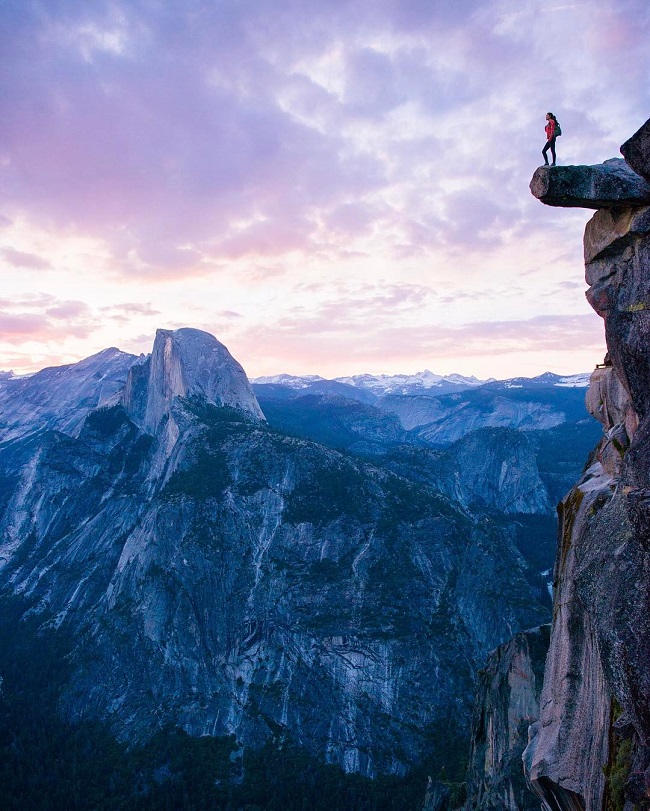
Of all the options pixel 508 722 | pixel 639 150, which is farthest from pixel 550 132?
pixel 508 722

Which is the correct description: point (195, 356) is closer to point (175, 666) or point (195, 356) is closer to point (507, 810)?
point (175, 666)

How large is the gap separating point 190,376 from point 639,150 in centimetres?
17100

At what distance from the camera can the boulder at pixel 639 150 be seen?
1798 centimetres

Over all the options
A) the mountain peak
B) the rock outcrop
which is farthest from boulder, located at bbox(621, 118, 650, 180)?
the mountain peak

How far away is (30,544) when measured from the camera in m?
177

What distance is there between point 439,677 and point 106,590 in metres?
96.2

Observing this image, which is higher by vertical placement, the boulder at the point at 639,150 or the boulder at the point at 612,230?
the boulder at the point at 639,150

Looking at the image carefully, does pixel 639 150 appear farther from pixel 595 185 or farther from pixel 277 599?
pixel 277 599

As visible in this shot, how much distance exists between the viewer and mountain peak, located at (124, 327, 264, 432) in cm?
17862

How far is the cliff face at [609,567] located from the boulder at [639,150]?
0.04m

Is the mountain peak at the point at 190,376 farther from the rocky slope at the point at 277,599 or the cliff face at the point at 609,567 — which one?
the cliff face at the point at 609,567

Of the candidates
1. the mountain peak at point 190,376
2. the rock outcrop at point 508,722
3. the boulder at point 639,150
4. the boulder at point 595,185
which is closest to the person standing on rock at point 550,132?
the boulder at point 595,185

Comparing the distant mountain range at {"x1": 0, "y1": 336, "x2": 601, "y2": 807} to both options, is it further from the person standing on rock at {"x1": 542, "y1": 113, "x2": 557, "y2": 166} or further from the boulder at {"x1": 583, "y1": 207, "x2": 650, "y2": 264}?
the person standing on rock at {"x1": 542, "y1": 113, "x2": 557, "y2": 166}

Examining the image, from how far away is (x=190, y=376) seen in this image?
179m
